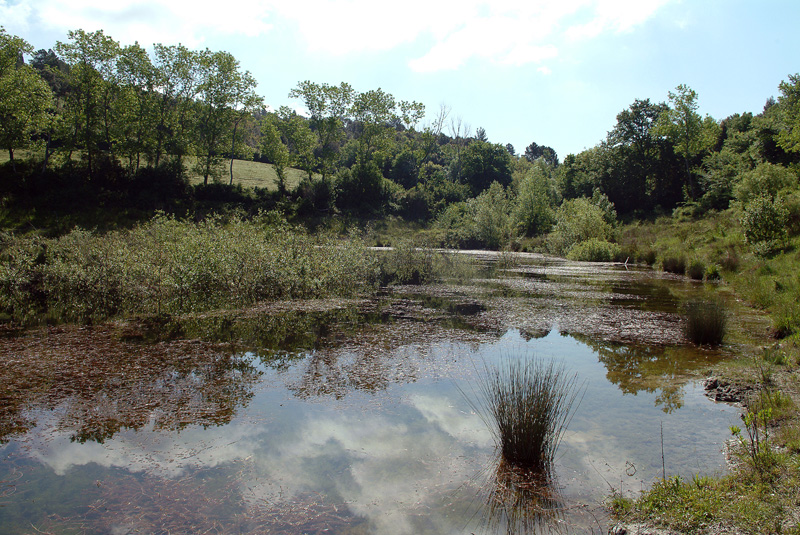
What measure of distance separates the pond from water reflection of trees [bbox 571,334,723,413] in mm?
46

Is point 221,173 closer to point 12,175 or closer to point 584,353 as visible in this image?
point 12,175

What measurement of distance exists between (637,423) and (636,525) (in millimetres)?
2310

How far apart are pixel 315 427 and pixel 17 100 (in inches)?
1280

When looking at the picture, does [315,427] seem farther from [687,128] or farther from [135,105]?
[687,128]

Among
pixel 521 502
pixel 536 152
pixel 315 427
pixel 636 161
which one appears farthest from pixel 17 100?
pixel 536 152

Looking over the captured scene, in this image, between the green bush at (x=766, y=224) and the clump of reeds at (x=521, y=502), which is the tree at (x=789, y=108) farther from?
the clump of reeds at (x=521, y=502)

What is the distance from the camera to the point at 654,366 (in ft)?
A: 25.7

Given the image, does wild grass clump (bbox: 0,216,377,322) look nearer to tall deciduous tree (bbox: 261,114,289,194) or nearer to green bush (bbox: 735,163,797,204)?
green bush (bbox: 735,163,797,204)

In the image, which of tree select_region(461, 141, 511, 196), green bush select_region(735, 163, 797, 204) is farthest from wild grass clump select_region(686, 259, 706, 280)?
tree select_region(461, 141, 511, 196)

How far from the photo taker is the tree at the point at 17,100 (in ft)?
89.4

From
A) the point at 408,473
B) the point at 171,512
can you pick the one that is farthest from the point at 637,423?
the point at 171,512

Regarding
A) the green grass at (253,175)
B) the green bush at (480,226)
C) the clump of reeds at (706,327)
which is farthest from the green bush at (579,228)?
the clump of reeds at (706,327)

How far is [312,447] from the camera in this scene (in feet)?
16.4

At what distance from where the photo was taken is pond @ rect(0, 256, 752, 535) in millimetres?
3871
